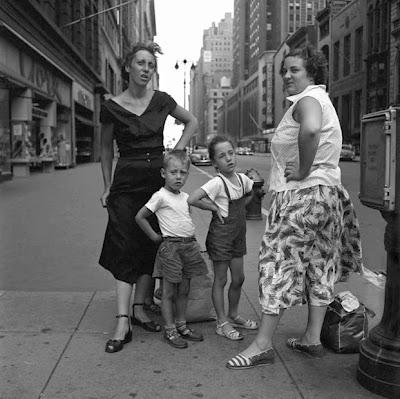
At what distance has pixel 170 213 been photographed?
Result: 12.9 ft

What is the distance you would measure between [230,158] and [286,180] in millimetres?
568

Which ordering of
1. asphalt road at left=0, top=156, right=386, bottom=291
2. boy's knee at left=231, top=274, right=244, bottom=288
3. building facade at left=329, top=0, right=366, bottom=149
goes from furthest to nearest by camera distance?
building facade at left=329, top=0, right=366, bottom=149 < asphalt road at left=0, top=156, right=386, bottom=291 < boy's knee at left=231, top=274, right=244, bottom=288

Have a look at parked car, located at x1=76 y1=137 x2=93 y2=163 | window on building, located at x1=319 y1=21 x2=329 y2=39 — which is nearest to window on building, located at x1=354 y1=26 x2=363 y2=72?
window on building, located at x1=319 y1=21 x2=329 y2=39

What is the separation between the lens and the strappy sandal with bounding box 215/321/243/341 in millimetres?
3984

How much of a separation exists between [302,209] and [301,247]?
0.77 feet

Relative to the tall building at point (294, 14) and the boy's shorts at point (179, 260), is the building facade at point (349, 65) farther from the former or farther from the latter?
the tall building at point (294, 14)

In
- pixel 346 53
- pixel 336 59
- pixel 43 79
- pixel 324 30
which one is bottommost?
pixel 43 79

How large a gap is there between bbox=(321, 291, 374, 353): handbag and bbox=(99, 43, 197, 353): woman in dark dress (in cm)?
124

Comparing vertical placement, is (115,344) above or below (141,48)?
below

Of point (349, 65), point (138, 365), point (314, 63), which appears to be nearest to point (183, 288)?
point (138, 365)

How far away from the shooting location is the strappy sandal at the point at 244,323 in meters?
4.22

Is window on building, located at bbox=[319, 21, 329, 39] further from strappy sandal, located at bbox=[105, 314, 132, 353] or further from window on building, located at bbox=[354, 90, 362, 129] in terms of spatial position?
strappy sandal, located at bbox=[105, 314, 132, 353]

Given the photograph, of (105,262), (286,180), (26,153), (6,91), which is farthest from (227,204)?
(26,153)

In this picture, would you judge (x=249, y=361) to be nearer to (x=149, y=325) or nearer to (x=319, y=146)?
(x=149, y=325)
